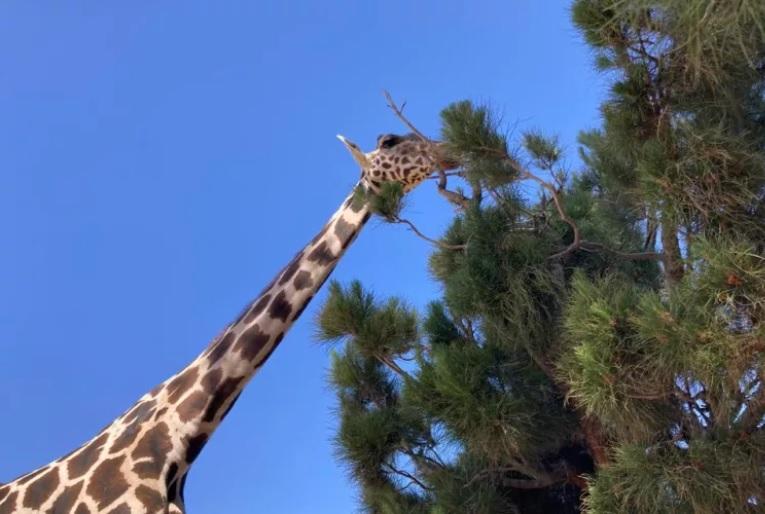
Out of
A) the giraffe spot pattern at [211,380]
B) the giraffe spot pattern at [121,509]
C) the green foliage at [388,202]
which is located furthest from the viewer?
the giraffe spot pattern at [211,380]

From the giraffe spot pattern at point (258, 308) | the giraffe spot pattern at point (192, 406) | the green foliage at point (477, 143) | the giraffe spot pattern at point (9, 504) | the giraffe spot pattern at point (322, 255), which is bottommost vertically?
the giraffe spot pattern at point (9, 504)

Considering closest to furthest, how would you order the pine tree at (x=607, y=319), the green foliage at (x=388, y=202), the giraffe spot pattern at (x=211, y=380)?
the pine tree at (x=607, y=319), the green foliage at (x=388, y=202), the giraffe spot pattern at (x=211, y=380)

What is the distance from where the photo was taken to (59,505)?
2.98 m

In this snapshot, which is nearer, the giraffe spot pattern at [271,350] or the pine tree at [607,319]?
the pine tree at [607,319]

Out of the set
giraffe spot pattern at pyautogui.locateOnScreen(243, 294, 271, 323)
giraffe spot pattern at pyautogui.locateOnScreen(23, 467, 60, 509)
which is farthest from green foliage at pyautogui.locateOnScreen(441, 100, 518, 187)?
giraffe spot pattern at pyautogui.locateOnScreen(23, 467, 60, 509)

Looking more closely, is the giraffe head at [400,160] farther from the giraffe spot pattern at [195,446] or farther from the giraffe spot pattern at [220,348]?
the giraffe spot pattern at [195,446]

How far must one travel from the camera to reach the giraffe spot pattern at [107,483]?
115 inches

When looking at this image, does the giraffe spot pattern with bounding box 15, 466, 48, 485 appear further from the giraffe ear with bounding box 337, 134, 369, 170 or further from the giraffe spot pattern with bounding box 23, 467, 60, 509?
the giraffe ear with bounding box 337, 134, 369, 170

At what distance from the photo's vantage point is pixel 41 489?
3076mm

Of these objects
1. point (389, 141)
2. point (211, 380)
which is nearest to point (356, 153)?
point (389, 141)

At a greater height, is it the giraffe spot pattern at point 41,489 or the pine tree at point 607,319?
the pine tree at point 607,319

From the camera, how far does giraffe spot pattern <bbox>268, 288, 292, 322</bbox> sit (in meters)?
3.23

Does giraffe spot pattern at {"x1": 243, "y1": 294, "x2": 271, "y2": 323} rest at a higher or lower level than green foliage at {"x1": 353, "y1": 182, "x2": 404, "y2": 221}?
lower

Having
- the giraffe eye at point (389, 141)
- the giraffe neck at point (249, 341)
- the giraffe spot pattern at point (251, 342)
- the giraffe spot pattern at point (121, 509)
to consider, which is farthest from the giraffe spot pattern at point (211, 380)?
the giraffe eye at point (389, 141)
